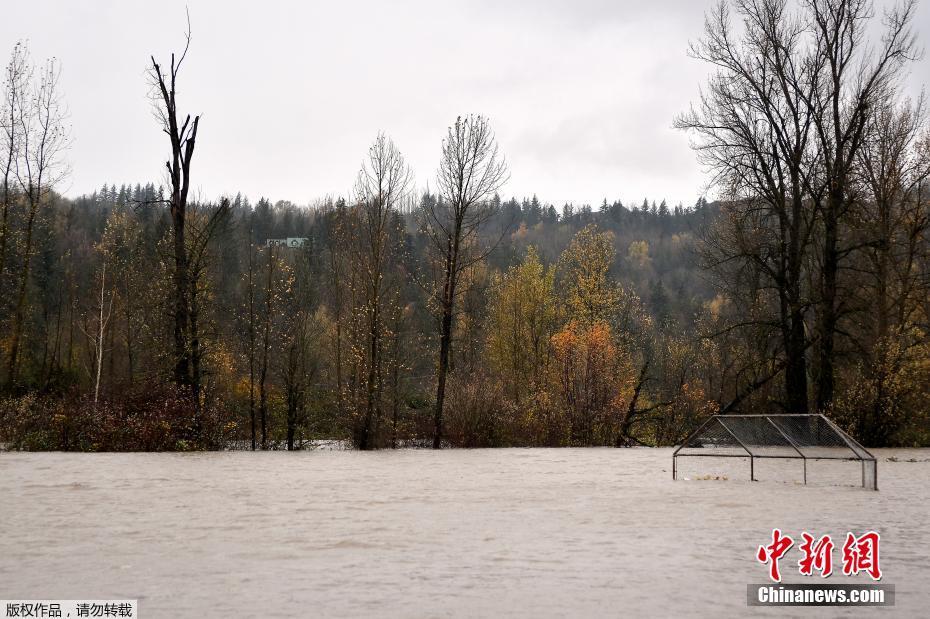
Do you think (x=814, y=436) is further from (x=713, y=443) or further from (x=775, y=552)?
(x=775, y=552)

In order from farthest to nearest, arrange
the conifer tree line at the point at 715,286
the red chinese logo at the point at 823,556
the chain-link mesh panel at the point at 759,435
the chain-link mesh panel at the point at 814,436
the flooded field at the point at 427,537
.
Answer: the conifer tree line at the point at 715,286
the chain-link mesh panel at the point at 759,435
the chain-link mesh panel at the point at 814,436
the red chinese logo at the point at 823,556
the flooded field at the point at 427,537

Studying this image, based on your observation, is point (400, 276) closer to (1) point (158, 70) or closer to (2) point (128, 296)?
(1) point (158, 70)

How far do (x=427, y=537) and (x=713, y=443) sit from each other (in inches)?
441

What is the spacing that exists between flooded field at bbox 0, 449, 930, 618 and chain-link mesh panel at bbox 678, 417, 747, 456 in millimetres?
498

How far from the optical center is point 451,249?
102ft

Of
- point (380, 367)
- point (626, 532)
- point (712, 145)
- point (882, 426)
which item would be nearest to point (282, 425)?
point (380, 367)

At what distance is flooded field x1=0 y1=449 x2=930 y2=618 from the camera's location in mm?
7059

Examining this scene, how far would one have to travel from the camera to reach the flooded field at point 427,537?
7.06 metres

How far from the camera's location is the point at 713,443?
63.7 feet

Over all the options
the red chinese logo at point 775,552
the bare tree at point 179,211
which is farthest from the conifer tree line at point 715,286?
the red chinese logo at point 775,552

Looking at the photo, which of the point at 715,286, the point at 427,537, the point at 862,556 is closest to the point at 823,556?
the point at 862,556

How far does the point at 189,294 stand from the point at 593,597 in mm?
23472

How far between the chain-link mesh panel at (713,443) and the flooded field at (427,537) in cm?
50

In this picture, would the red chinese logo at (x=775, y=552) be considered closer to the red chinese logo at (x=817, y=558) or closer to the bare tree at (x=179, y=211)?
the red chinese logo at (x=817, y=558)
